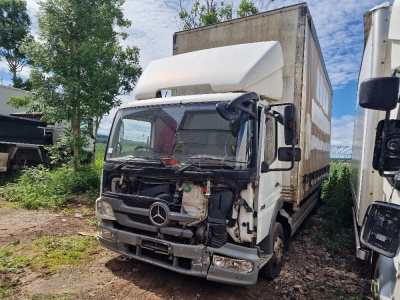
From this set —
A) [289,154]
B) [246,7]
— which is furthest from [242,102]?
[246,7]

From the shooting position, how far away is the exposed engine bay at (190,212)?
3145 mm

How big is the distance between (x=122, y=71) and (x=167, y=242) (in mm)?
9880

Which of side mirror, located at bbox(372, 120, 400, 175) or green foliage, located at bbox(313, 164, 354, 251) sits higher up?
side mirror, located at bbox(372, 120, 400, 175)

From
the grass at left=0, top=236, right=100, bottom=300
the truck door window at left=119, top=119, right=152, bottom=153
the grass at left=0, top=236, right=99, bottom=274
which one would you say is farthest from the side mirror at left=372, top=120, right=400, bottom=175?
the grass at left=0, top=236, right=99, bottom=274

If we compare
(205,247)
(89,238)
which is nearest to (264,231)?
(205,247)

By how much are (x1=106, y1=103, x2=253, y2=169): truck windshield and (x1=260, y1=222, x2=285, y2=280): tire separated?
4.63ft

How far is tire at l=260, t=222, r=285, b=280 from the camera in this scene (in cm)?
391

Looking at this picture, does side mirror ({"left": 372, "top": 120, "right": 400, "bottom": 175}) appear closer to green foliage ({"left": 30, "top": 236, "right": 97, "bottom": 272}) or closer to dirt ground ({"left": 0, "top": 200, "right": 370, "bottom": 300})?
dirt ground ({"left": 0, "top": 200, "right": 370, "bottom": 300})

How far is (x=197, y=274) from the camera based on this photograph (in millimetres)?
3184

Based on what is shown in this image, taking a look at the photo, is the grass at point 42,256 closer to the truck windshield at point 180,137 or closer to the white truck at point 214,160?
the white truck at point 214,160

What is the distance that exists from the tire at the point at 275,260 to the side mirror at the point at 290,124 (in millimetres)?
1250

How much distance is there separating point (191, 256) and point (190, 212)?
46 cm

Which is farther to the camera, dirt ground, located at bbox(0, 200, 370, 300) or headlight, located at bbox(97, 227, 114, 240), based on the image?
headlight, located at bbox(97, 227, 114, 240)

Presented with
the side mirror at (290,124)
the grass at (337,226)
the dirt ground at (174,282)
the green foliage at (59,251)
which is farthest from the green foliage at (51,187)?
the side mirror at (290,124)
